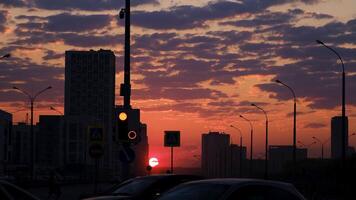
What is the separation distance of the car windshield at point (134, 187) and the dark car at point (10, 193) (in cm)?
398

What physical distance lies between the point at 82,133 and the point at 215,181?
16346 cm

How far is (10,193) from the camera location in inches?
514

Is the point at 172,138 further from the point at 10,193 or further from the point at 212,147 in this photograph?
the point at 212,147

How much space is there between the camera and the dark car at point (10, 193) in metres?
12.9

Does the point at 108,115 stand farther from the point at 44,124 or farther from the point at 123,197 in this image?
the point at 123,197

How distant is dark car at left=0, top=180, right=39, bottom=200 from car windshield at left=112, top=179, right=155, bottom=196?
398 cm

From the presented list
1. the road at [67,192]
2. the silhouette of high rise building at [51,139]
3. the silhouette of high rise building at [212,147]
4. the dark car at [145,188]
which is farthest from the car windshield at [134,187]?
the silhouette of high rise building at [51,139]

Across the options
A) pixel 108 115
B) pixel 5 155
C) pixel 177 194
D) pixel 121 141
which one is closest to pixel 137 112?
pixel 121 141

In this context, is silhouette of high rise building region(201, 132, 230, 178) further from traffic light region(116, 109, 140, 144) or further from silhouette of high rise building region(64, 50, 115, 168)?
traffic light region(116, 109, 140, 144)

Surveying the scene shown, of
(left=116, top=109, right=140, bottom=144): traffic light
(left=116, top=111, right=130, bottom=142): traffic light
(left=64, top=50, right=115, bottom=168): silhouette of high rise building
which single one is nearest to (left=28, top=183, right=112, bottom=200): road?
(left=116, top=109, right=140, bottom=144): traffic light

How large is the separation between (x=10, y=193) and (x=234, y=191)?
440 centimetres

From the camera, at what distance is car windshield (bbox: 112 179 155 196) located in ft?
56.6

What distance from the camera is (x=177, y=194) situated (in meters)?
11.4

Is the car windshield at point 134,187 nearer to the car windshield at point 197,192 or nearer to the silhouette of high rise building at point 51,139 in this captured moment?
the car windshield at point 197,192
